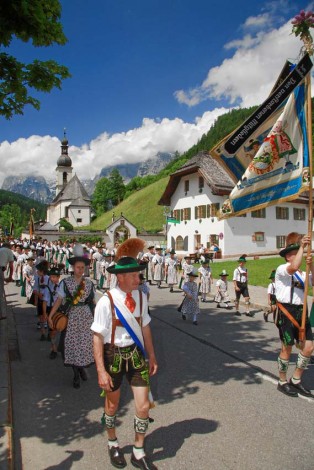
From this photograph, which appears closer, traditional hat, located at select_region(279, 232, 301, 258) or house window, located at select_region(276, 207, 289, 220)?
traditional hat, located at select_region(279, 232, 301, 258)

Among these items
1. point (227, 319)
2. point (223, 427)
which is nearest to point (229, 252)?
point (227, 319)

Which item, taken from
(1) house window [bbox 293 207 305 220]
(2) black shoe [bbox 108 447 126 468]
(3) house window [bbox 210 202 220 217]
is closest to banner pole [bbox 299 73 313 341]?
(2) black shoe [bbox 108 447 126 468]

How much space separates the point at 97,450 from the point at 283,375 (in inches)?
109

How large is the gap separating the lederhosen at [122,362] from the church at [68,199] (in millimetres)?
87128

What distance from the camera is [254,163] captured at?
6.24m

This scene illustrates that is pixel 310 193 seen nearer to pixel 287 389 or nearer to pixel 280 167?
pixel 280 167

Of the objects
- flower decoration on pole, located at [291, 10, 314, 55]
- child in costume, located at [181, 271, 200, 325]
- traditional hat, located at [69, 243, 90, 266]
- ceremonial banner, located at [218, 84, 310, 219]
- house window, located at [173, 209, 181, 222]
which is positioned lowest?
child in costume, located at [181, 271, 200, 325]

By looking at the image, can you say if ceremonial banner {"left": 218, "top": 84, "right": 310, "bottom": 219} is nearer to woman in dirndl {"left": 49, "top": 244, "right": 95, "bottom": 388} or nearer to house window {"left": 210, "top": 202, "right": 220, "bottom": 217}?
woman in dirndl {"left": 49, "top": 244, "right": 95, "bottom": 388}

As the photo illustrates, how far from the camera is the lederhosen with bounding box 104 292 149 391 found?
11.6ft

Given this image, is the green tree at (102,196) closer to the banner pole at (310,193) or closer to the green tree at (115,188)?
the green tree at (115,188)

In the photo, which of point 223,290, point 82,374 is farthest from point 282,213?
point 82,374

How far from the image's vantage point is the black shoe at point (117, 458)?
3456mm

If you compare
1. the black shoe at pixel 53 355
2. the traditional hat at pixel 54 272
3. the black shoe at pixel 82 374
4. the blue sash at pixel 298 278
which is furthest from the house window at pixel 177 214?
the blue sash at pixel 298 278

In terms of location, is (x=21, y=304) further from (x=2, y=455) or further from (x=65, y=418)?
(x=2, y=455)
